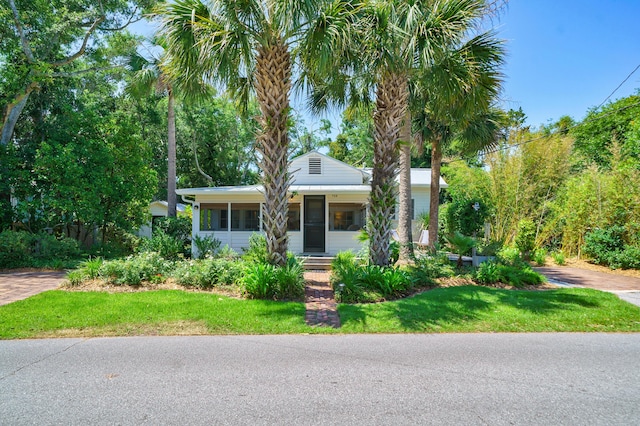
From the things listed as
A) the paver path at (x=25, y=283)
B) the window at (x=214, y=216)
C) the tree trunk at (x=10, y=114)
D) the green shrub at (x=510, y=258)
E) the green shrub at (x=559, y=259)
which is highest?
the tree trunk at (x=10, y=114)

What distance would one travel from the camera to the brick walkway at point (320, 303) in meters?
6.00

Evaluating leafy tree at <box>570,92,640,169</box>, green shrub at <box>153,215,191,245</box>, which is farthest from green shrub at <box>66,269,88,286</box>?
leafy tree at <box>570,92,640,169</box>

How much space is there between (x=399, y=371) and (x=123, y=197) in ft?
44.6

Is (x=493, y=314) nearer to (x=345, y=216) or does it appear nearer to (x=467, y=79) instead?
(x=467, y=79)

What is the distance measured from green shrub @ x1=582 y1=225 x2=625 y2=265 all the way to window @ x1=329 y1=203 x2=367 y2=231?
8.71 metres

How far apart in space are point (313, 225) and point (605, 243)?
433 inches

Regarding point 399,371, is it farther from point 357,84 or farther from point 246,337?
point 357,84

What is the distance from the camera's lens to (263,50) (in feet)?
24.9

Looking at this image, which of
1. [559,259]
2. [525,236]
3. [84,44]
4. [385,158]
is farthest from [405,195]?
[84,44]

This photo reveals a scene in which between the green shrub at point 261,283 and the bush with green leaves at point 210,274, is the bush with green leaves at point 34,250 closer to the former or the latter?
the bush with green leaves at point 210,274

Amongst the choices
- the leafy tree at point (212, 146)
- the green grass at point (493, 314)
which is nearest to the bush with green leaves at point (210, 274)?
the green grass at point (493, 314)

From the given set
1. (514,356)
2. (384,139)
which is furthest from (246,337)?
(384,139)

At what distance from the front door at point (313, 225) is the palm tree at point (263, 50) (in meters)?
5.78

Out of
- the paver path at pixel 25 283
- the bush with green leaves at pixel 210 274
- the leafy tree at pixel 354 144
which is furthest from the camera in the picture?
the leafy tree at pixel 354 144
